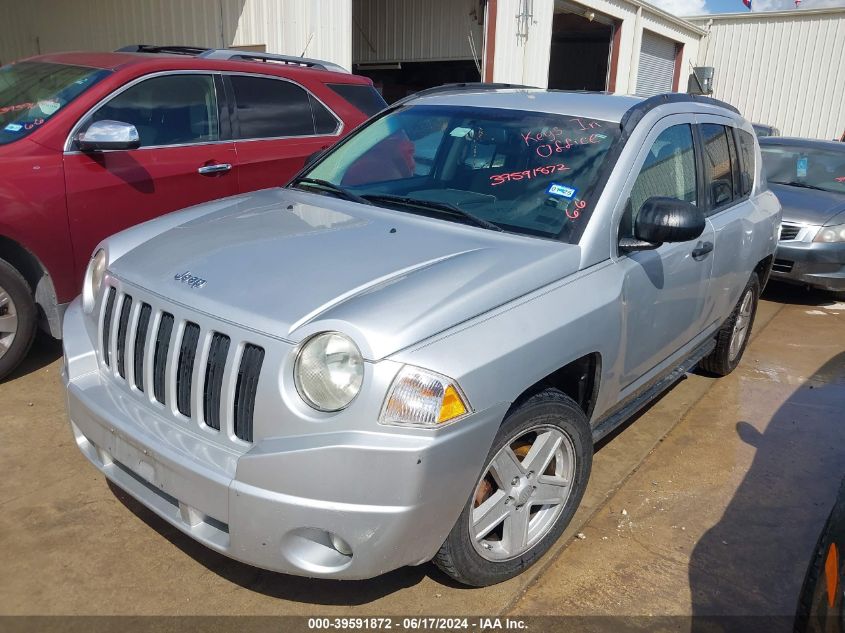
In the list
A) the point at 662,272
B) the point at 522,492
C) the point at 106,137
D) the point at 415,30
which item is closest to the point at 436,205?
the point at 662,272

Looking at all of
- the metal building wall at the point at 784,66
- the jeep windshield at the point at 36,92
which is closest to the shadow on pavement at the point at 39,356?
the jeep windshield at the point at 36,92

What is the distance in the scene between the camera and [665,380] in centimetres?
380

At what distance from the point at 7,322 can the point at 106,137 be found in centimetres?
116

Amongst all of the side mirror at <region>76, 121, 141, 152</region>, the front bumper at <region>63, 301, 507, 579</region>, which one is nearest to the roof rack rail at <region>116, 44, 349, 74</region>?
the side mirror at <region>76, 121, 141, 152</region>

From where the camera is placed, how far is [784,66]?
72.1 ft

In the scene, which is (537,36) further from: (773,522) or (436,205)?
(773,522)

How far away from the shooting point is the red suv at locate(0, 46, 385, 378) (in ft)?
13.2

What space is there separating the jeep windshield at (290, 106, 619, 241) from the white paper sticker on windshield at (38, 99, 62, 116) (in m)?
1.61

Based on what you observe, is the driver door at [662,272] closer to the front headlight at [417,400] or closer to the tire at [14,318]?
the front headlight at [417,400]

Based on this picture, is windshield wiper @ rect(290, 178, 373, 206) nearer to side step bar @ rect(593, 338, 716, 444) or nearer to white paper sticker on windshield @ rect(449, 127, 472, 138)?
white paper sticker on windshield @ rect(449, 127, 472, 138)

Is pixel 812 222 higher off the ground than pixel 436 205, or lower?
lower

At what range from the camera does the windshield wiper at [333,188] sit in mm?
3381

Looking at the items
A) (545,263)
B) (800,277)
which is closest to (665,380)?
(545,263)

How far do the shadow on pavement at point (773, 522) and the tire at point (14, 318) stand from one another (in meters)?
3.65
